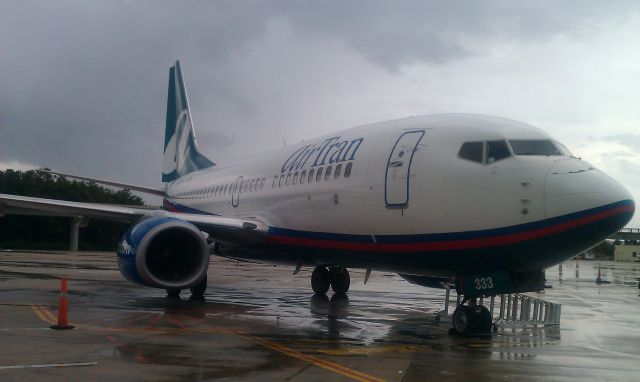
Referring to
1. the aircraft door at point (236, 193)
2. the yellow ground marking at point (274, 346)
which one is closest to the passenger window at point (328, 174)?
the yellow ground marking at point (274, 346)

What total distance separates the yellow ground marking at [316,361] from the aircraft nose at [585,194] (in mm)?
3576

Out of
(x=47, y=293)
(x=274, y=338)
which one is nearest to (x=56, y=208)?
(x=47, y=293)

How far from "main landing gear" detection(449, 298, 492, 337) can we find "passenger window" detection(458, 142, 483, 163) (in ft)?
7.19

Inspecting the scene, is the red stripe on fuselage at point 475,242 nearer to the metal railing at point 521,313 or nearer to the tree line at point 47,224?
the metal railing at point 521,313

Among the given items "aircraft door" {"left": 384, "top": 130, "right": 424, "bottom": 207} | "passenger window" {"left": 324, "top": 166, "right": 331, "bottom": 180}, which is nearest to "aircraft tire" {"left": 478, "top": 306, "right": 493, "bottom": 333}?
"aircraft door" {"left": 384, "top": 130, "right": 424, "bottom": 207}

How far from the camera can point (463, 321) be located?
→ 33.3 feet

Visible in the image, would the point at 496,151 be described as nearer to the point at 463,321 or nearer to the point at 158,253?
the point at 463,321

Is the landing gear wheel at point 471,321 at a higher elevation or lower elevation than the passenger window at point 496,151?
lower

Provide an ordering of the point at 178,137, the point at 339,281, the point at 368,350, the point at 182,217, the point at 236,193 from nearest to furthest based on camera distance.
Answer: the point at 368,350 < the point at 182,217 < the point at 236,193 < the point at 339,281 < the point at 178,137

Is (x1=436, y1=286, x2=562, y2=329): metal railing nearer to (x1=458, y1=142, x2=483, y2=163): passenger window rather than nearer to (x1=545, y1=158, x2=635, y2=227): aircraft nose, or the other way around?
(x1=458, y1=142, x2=483, y2=163): passenger window

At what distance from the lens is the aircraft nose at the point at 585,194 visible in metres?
8.55

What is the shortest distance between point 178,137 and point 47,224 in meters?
38.7

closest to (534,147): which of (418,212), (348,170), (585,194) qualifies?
(585,194)

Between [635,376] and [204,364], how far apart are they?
4.72 metres
